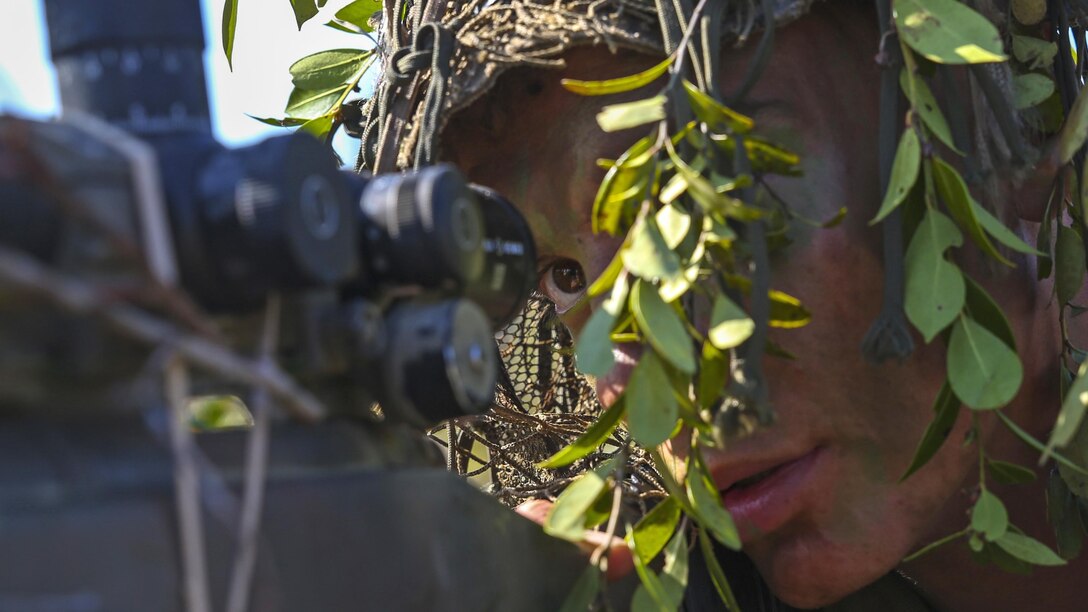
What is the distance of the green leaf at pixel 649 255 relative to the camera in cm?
72

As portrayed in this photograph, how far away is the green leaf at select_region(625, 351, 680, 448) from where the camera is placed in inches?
29.7

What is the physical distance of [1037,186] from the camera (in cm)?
105

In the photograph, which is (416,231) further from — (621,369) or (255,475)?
(621,369)

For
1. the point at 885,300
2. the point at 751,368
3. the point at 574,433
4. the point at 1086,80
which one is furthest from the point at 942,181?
the point at 574,433

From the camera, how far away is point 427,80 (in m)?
1.03

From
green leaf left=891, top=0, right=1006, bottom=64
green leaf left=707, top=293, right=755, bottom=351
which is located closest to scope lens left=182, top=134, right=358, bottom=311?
green leaf left=707, top=293, right=755, bottom=351

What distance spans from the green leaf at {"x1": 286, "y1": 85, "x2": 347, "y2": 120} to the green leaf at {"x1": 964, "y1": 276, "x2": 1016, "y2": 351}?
71 centimetres

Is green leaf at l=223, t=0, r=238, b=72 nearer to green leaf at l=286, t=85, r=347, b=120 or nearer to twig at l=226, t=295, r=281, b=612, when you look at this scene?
green leaf at l=286, t=85, r=347, b=120

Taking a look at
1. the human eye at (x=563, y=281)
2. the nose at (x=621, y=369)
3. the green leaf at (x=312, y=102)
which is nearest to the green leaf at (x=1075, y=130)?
the nose at (x=621, y=369)

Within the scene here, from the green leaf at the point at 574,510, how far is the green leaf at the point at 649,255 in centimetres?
14

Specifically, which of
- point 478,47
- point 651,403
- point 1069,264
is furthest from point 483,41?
point 1069,264

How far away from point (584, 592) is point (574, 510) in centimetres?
→ 5

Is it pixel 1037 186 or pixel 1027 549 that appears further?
pixel 1037 186

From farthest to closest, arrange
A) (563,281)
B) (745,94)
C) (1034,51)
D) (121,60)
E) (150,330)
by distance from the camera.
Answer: (563,281) → (1034,51) → (745,94) → (121,60) → (150,330)
